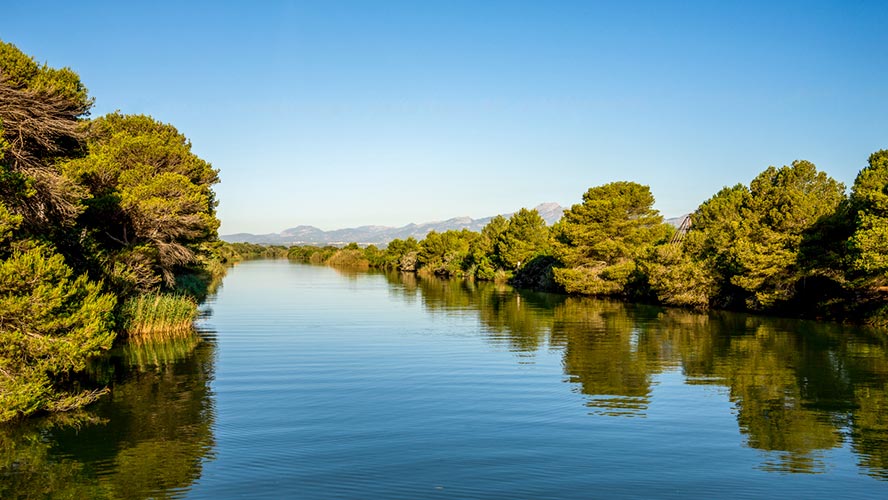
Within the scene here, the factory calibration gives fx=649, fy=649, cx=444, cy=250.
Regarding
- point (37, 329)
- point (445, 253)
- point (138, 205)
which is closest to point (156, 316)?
point (138, 205)

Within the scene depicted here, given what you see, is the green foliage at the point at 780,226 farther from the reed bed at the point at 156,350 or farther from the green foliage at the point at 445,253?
the green foliage at the point at 445,253

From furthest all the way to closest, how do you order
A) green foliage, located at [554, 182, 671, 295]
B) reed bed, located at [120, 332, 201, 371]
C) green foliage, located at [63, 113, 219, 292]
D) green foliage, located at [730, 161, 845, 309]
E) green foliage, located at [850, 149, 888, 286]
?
green foliage, located at [554, 182, 671, 295]
green foliage, located at [730, 161, 845, 309]
green foliage, located at [850, 149, 888, 286]
green foliage, located at [63, 113, 219, 292]
reed bed, located at [120, 332, 201, 371]

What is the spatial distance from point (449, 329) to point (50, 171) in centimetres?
1905

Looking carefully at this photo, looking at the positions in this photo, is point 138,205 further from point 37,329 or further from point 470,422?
point 470,422

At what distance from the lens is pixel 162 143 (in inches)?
1325

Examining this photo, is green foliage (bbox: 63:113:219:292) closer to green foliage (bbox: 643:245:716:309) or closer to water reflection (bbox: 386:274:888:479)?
water reflection (bbox: 386:274:888:479)

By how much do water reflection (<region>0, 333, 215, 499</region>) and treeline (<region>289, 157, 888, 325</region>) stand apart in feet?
87.5

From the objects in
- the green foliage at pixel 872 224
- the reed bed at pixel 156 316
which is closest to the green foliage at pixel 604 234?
the green foliage at pixel 872 224

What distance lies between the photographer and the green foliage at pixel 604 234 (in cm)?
5056

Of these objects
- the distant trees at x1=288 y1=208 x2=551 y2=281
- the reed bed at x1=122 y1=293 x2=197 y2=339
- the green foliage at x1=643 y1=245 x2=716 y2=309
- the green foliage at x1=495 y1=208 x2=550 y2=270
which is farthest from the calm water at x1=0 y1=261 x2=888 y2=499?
the green foliage at x1=495 y1=208 x2=550 y2=270

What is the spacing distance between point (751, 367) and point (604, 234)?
32.3 m

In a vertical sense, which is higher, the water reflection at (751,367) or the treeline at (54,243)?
the treeline at (54,243)

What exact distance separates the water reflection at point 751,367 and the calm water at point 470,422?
0.09 m

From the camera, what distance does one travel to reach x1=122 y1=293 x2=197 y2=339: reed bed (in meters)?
24.6
